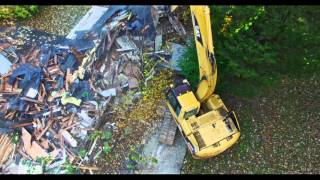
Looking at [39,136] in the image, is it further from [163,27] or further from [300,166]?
[300,166]

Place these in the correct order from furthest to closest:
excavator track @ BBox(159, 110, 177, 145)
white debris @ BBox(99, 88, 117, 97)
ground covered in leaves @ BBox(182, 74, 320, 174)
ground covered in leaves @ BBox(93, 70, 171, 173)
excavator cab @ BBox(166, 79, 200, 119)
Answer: white debris @ BBox(99, 88, 117, 97) < excavator track @ BBox(159, 110, 177, 145) < ground covered in leaves @ BBox(93, 70, 171, 173) < ground covered in leaves @ BBox(182, 74, 320, 174) < excavator cab @ BBox(166, 79, 200, 119)

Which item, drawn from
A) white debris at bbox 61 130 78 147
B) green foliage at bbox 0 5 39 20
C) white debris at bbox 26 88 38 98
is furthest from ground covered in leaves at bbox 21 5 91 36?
white debris at bbox 61 130 78 147

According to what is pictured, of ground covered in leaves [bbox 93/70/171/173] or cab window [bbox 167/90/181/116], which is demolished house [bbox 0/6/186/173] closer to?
ground covered in leaves [bbox 93/70/171/173]

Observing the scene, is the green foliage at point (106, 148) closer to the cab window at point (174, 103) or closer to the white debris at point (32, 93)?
the cab window at point (174, 103)

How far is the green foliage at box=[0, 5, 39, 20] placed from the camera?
46.6 feet

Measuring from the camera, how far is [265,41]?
9836 mm

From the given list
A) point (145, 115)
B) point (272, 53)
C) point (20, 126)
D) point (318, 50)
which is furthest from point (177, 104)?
point (20, 126)

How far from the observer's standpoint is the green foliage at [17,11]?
1420cm

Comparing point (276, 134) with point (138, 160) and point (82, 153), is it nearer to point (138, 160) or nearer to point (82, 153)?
point (138, 160)

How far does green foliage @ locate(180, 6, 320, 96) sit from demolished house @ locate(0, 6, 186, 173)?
11.9ft

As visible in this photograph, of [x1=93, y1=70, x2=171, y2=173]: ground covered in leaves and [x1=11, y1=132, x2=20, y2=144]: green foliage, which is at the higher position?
[x1=11, y1=132, x2=20, y2=144]: green foliage

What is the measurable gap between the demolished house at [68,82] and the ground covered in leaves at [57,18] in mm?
613

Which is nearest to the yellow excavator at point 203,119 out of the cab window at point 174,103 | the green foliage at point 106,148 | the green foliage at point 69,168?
the cab window at point 174,103

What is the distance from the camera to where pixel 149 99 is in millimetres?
12570
